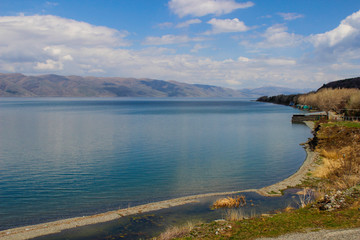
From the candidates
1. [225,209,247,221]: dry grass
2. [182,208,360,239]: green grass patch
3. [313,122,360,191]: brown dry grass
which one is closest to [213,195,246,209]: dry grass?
[225,209,247,221]: dry grass

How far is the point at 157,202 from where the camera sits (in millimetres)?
23859

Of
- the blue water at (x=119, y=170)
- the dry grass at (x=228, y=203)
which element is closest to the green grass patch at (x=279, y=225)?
the dry grass at (x=228, y=203)

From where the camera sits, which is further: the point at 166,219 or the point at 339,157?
the point at 339,157

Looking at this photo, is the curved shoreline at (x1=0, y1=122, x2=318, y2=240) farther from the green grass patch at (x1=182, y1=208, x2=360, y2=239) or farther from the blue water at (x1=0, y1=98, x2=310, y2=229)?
the green grass patch at (x1=182, y1=208, x2=360, y2=239)

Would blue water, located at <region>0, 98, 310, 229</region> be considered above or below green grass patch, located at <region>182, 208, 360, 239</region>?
below

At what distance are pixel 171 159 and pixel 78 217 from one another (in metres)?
20.9

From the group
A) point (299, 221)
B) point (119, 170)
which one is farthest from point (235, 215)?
point (119, 170)

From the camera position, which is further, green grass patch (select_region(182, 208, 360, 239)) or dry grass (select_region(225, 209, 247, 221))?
dry grass (select_region(225, 209, 247, 221))

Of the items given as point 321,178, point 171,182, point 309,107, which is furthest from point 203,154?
point 309,107

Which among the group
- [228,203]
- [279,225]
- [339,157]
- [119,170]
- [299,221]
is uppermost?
[339,157]

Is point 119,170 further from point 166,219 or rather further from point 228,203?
point 228,203

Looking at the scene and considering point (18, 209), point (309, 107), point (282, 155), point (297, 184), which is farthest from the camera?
point (309, 107)

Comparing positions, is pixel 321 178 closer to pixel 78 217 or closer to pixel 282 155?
pixel 282 155

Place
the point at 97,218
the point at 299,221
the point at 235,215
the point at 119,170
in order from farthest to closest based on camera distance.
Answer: the point at 119,170
the point at 97,218
the point at 235,215
the point at 299,221
